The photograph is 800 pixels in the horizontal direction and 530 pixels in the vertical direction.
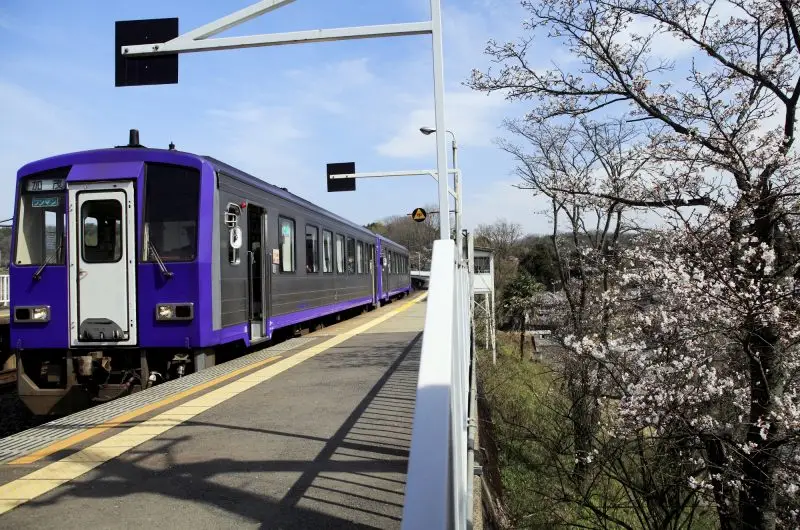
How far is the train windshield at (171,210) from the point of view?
23.8 ft

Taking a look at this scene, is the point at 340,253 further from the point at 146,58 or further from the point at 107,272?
the point at 146,58

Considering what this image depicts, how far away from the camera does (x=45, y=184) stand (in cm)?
738

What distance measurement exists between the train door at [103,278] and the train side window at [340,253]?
8.11 meters

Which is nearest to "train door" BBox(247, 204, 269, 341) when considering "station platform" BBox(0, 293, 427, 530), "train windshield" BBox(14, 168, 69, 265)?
"station platform" BBox(0, 293, 427, 530)

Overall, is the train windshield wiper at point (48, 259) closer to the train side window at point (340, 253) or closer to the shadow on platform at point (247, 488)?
the shadow on platform at point (247, 488)

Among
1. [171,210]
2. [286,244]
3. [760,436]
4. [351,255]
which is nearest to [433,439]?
[760,436]

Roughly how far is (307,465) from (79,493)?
1.46m

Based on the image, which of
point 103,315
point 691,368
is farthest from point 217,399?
point 691,368

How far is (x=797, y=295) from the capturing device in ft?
18.7

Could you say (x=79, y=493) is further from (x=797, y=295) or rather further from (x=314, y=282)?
(x=314, y=282)

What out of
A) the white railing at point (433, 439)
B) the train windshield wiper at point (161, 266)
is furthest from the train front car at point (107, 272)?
the white railing at point (433, 439)

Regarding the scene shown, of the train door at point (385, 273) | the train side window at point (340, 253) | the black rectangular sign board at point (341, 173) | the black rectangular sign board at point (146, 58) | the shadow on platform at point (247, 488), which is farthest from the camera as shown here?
the train door at point (385, 273)

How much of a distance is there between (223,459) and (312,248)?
27.8 ft

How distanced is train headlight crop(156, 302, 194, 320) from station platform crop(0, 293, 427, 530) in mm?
785
